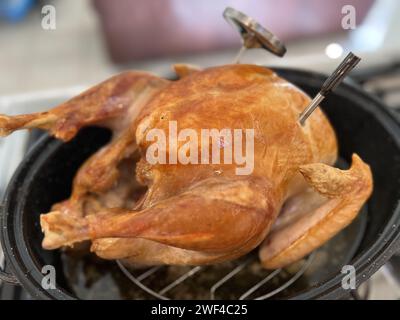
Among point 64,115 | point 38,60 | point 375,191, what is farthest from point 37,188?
point 38,60

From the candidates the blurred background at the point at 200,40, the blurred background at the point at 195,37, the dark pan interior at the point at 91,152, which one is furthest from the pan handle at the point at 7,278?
the blurred background at the point at 195,37

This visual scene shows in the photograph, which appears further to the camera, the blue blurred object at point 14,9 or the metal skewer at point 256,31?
the blue blurred object at point 14,9

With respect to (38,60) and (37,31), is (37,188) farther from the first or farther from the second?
(37,31)
